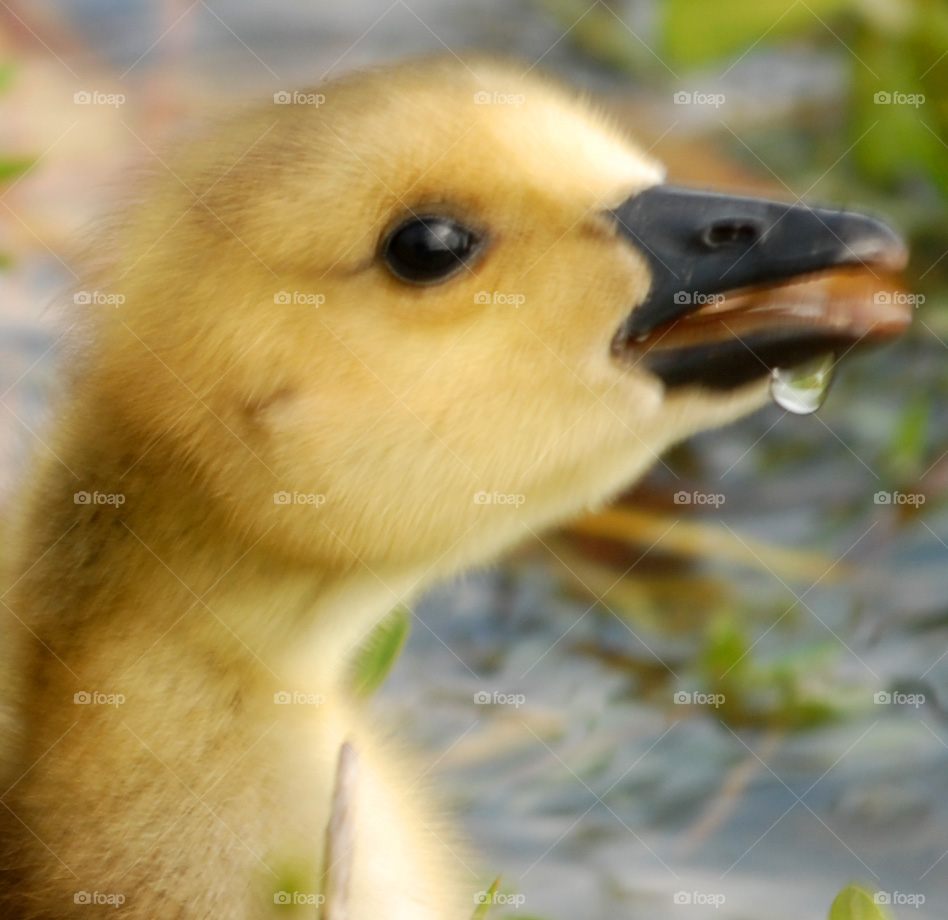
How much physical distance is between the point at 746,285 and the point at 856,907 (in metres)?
0.49

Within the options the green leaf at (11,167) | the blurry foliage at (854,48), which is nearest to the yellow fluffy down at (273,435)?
the green leaf at (11,167)

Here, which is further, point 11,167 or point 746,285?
point 11,167

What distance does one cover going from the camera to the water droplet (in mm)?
1118

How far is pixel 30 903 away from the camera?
1103mm

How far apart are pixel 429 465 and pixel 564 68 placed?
1.52m

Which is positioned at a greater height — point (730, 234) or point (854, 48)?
point (854, 48)

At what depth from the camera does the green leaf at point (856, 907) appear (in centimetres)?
111

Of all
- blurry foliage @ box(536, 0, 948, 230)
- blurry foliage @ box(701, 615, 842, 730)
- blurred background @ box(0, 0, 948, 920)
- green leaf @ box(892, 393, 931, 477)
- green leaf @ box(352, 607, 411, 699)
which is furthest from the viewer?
green leaf @ box(892, 393, 931, 477)

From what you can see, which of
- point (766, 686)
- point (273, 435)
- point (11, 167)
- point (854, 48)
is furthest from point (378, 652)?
point (854, 48)

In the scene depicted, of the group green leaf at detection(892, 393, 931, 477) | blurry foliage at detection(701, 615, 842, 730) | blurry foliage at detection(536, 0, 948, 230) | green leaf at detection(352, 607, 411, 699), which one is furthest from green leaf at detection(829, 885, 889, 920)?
blurry foliage at detection(536, 0, 948, 230)

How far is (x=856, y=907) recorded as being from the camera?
1.11 m

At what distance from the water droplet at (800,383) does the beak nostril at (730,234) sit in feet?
→ 0.35

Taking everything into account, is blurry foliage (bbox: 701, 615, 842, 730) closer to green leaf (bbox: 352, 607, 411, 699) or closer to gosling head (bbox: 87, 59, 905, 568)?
green leaf (bbox: 352, 607, 411, 699)

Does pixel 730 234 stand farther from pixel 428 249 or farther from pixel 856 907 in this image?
pixel 856 907
